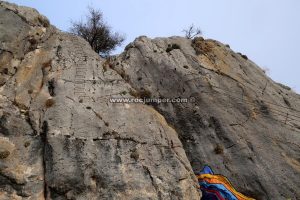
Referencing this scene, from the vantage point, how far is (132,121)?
22.7m

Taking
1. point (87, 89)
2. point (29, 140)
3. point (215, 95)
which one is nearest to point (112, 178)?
point (29, 140)

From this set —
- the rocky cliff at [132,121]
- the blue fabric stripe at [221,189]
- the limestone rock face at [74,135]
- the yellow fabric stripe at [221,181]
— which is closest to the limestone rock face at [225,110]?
the rocky cliff at [132,121]

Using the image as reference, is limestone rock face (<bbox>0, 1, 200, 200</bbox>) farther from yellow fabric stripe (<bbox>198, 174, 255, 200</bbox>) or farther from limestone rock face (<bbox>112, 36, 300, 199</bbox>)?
limestone rock face (<bbox>112, 36, 300, 199</bbox>)

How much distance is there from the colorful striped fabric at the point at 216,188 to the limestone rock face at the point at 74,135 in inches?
41.7

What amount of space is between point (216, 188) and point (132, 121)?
6.12 meters

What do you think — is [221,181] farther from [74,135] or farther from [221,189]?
[74,135]

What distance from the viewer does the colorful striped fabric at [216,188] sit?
21.3 m

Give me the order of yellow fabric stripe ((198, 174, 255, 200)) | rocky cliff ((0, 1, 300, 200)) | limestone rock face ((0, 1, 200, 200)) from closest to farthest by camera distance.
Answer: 1. limestone rock face ((0, 1, 200, 200))
2. rocky cliff ((0, 1, 300, 200))
3. yellow fabric stripe ((198, 174, 255, 200))

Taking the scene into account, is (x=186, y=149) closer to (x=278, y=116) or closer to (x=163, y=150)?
(x=163, y=150)

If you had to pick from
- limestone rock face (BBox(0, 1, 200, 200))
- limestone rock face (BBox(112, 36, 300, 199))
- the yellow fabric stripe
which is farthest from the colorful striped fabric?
limestone rock face (BBox(0, 1, 200, 200))

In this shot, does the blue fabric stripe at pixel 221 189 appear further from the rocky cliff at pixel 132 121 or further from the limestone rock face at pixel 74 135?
the limestone rock face at pixel 74 135

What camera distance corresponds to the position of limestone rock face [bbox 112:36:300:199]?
2222cm

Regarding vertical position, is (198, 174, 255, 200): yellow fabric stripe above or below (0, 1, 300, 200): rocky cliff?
below

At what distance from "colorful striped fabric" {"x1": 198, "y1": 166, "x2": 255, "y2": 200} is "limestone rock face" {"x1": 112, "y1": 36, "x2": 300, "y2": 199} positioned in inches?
19.1
